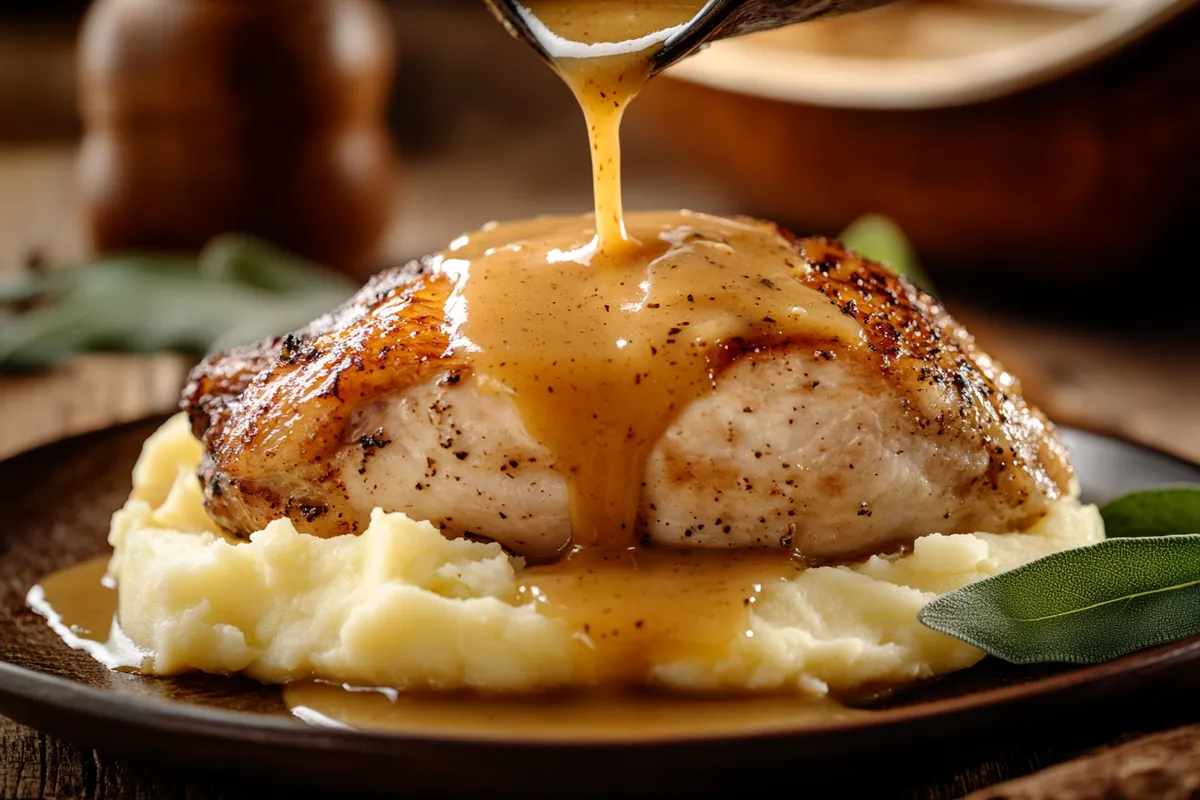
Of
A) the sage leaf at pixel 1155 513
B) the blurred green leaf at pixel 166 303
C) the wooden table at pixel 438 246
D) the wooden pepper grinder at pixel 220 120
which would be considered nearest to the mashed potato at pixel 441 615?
the wooden table at pixel 438 246

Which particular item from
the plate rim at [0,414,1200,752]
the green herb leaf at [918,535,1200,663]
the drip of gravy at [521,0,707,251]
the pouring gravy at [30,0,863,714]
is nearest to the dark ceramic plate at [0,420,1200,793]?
the plate rim at [0,414,1200,752]

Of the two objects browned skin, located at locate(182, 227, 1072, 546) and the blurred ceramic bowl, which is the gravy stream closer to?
browned skin, located at locate(182, 227, 1072, 546)

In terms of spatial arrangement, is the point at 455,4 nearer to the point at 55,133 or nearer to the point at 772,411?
the point at 55,133

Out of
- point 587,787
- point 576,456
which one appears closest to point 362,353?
point 576,456

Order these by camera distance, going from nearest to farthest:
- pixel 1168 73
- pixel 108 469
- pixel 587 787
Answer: pixel 587 787
pixel 108 469
pixel 1168 73

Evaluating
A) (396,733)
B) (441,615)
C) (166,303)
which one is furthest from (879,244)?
(396,733)

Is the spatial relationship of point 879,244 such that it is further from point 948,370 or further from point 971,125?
point 948,370

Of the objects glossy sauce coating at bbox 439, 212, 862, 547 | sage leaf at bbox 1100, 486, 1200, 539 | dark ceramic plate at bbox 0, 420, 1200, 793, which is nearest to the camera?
dark ceramic plate at bbox 0, 420, 1200, 793
